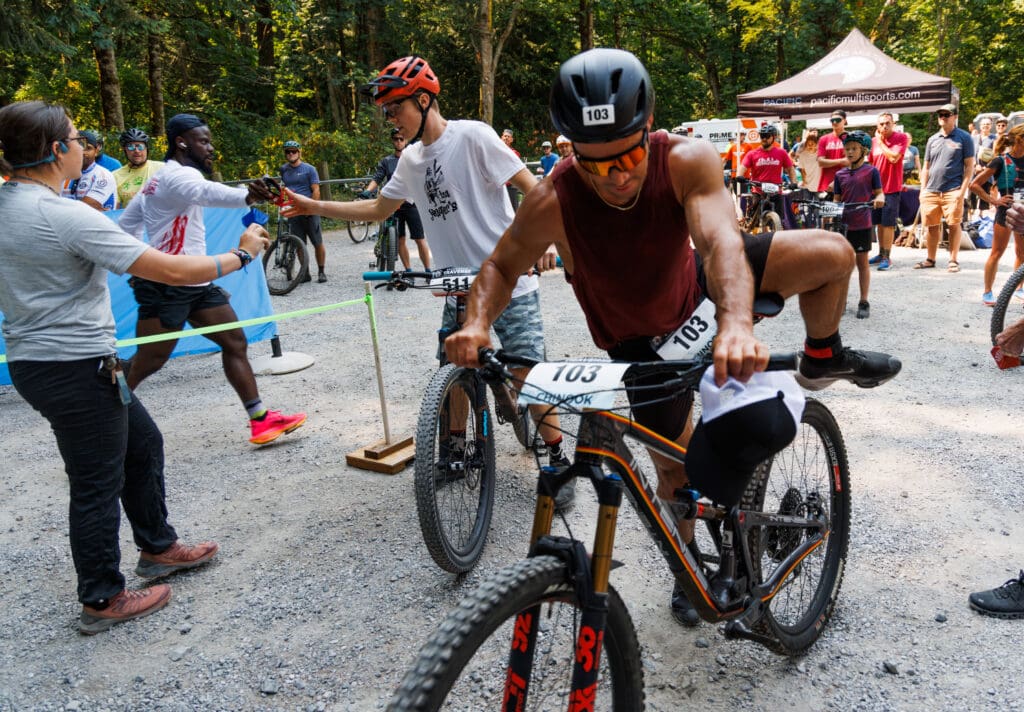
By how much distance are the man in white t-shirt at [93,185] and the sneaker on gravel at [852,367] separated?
22.6 feet

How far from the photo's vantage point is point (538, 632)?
5.90 feet

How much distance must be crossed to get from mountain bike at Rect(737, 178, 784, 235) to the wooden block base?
789cm

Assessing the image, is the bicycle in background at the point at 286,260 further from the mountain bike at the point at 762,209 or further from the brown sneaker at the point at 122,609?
the brown sneaker at the point at 122,609

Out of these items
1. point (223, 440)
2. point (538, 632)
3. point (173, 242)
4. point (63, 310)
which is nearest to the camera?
point (538, 632)

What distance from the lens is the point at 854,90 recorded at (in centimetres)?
1611

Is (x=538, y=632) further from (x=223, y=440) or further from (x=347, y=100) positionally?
(x=347, y=100)

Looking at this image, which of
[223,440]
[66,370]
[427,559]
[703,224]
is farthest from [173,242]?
[703,224]

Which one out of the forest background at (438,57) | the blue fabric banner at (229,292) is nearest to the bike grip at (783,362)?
the blue fabric banner at (229,292)

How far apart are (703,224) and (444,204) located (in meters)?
2.06

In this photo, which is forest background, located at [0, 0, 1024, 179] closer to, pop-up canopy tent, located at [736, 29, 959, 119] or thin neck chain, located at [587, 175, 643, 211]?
pop-up canopy tent, located at [736, 29, 959, 119]

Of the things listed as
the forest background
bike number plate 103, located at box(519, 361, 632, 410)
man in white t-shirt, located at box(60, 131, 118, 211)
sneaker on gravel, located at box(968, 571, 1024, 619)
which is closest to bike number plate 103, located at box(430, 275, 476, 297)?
bike number plate 103, located at box(519, 361, 632, 410)

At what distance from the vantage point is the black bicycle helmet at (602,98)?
1.91 meters

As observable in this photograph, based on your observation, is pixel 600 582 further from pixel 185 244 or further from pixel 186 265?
pixel 185 244

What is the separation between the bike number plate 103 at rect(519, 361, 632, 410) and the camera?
5.63 ft
